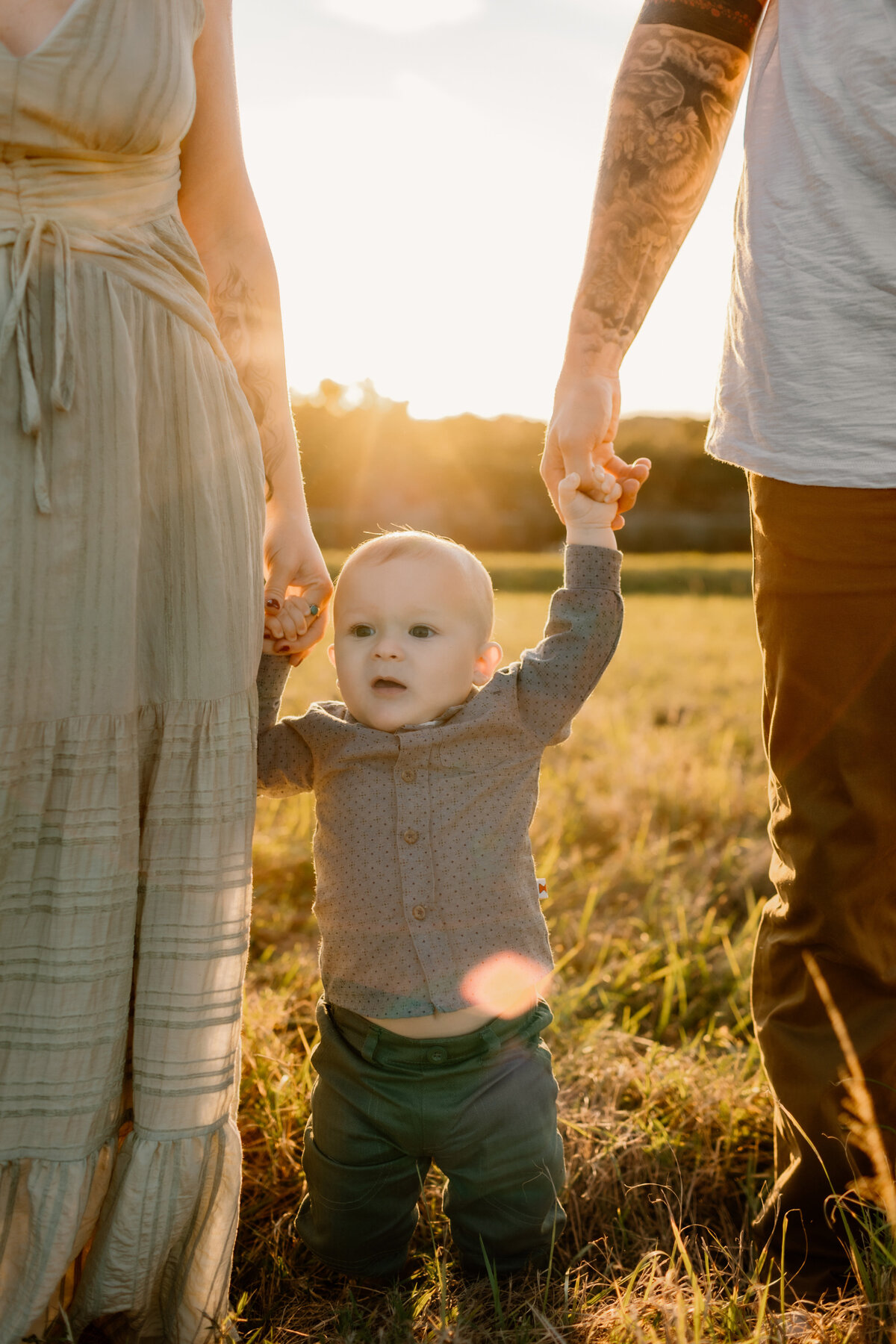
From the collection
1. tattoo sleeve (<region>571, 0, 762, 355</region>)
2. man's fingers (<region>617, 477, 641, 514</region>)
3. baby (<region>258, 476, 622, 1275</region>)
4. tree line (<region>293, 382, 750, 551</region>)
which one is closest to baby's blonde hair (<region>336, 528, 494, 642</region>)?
baby (<region>258, 476, 622, 1275</region>)

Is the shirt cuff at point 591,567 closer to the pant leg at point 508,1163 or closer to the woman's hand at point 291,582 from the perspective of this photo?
the woman's hand at point 291,582

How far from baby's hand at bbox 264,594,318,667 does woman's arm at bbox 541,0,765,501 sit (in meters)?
0.46

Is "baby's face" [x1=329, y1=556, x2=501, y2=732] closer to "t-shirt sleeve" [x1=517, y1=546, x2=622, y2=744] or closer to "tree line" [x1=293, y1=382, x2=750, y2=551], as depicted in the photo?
"t-shirt sleeve" [x1=517, y1=546, x2=622, y2=744]

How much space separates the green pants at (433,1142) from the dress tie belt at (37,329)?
1.04 meters

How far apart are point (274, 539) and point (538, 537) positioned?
29081 mm

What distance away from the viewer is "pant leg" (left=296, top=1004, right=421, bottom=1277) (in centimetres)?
175

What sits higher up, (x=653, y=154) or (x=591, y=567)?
(x=653, y=154)

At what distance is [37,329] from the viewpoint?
4.31ft

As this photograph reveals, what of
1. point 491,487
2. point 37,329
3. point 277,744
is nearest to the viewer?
point 37,329

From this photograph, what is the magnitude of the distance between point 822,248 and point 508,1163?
148cm

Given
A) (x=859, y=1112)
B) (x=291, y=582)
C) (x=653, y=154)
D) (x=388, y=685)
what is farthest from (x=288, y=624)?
(x=859, y=1112)

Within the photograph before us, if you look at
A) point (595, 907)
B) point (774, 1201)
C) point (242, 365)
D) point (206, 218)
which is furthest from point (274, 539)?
point (595, 907)

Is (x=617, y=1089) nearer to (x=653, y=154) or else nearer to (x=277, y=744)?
(x=277, y=744)

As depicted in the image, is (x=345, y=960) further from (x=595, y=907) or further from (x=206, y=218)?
(x=595, y=907)
